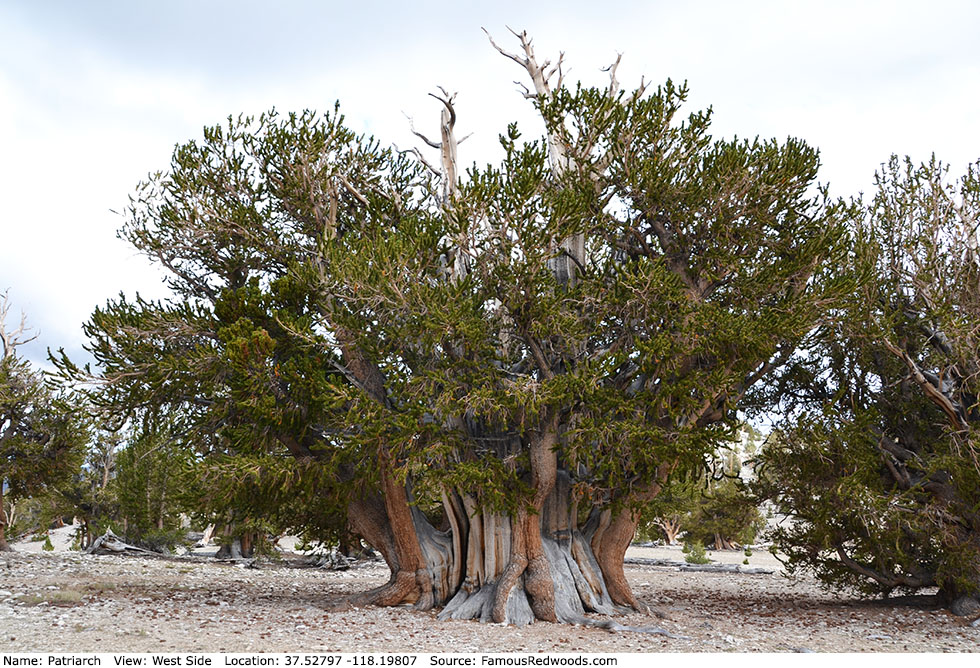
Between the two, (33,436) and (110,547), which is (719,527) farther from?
(33,436)

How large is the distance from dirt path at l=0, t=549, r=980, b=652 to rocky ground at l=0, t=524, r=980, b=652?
0.02 m

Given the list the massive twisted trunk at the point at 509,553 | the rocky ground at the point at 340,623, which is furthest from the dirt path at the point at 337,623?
the massive twisted trunk at the point at 509,553

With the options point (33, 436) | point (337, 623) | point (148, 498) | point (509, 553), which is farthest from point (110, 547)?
point (509, 553)

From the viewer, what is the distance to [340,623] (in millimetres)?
10227

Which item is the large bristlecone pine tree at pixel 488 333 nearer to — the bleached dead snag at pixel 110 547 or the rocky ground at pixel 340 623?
the rocky ground at pixel 340 623

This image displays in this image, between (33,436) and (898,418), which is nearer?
(898,418)

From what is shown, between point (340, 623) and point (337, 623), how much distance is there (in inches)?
1.8

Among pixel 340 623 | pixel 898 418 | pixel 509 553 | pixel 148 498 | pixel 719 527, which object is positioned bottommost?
pixel 340 623

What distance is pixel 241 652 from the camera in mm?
7715

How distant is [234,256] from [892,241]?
11964 millimetres

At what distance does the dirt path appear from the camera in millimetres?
8484

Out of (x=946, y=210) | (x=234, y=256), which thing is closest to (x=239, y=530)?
(x=234, y=256)

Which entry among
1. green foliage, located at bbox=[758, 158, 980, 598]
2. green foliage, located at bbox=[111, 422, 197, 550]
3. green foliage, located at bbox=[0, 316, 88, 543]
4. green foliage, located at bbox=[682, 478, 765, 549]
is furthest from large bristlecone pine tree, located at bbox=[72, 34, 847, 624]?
green foliage, located at bbox=[682, 478, 765, 549]

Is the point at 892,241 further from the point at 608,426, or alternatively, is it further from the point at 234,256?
the point at 234,256
